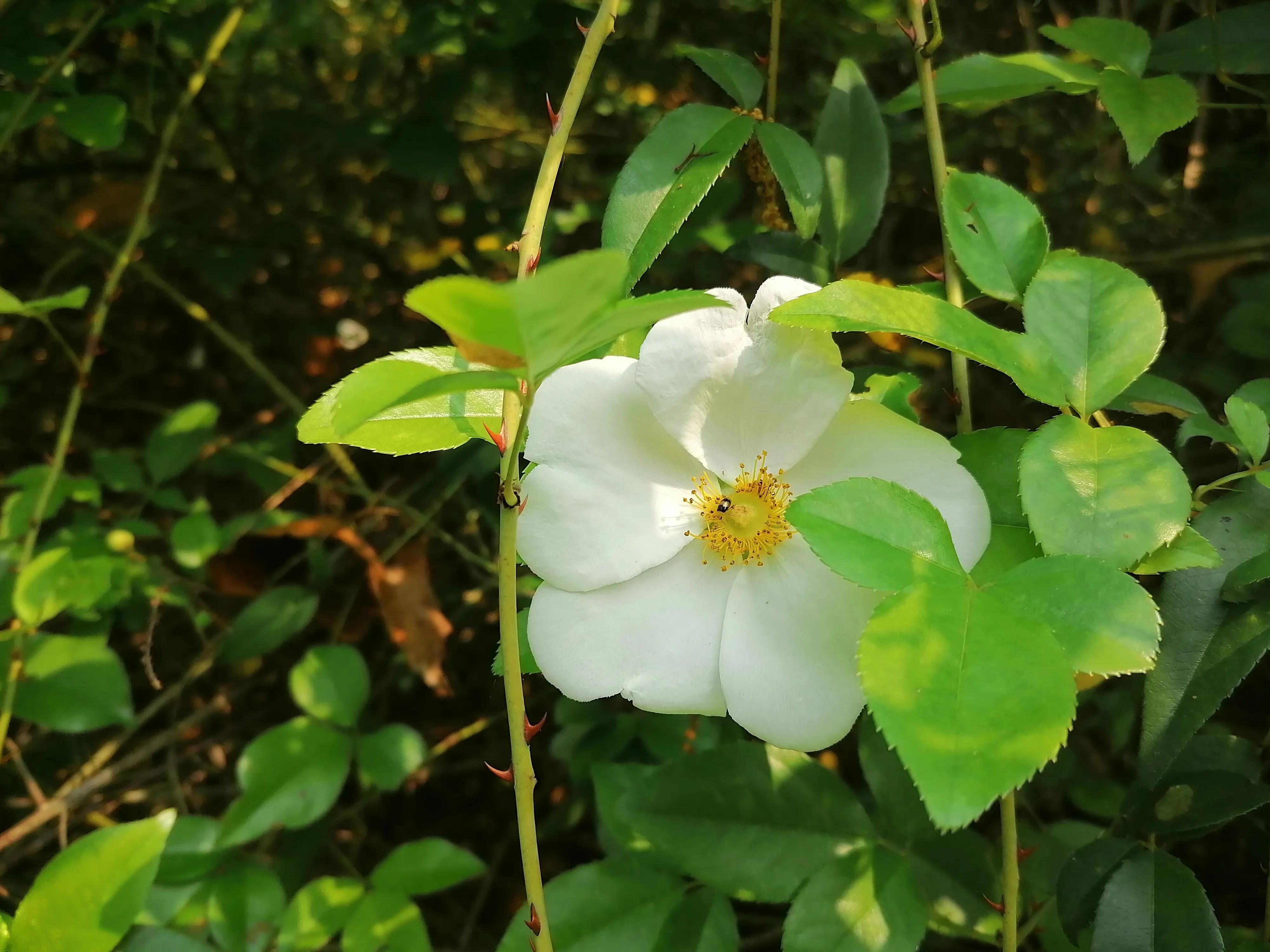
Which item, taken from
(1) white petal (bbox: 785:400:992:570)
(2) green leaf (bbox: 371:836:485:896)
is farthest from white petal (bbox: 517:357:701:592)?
(2) green leaf (bbox: 371:836:485:896)

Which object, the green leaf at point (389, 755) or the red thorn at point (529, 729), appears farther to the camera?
the green leaf at point (389, 755)

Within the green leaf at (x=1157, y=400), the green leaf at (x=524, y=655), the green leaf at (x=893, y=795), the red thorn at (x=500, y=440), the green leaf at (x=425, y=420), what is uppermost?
the red thorn at (x=500, y=440)

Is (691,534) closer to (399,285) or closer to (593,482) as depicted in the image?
(593,482)

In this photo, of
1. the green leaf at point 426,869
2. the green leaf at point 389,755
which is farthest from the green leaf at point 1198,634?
the green leaf at point 389,755

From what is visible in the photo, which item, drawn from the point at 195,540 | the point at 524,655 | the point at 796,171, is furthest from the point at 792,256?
the point at 195,540

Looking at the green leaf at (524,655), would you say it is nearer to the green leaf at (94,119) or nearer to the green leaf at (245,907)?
the green leaf at (245,907)

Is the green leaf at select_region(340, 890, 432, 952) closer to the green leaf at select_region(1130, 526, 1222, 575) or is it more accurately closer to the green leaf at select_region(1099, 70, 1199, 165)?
the green leaf at select_region(1130, 526, 1222, 575)

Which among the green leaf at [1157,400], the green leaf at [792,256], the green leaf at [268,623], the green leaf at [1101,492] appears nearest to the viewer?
the green leaf at [1101,492]
